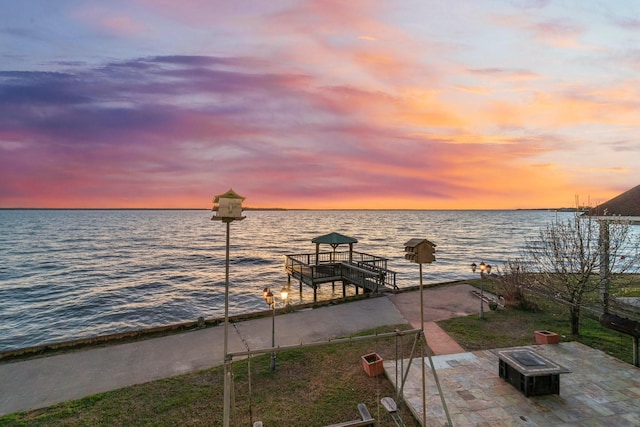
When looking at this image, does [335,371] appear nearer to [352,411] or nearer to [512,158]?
[352,411]

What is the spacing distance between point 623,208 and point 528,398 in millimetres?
10905

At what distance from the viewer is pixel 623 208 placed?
12.6m

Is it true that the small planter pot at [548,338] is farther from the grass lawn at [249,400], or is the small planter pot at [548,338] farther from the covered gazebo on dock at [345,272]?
the covered gazebo on dock at [345,272]

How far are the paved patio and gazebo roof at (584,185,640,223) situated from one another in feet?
21.2

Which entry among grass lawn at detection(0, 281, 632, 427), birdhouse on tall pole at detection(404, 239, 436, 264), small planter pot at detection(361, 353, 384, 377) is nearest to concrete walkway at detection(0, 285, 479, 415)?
grass lawn at detection(0, 281, 632, 427)

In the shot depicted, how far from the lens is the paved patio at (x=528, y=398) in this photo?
5.99 metres

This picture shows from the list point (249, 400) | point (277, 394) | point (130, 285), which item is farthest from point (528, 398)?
point (130, 285)

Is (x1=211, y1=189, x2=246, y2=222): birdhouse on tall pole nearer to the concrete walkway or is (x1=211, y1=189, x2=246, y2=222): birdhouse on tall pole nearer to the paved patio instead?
the paved patio

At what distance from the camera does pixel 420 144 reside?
29312 mm

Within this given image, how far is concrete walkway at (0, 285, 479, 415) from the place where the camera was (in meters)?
8.10

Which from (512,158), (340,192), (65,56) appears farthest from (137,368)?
(340,192)

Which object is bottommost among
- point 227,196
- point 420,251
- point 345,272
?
point 345,272

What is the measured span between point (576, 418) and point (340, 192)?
6510 cm

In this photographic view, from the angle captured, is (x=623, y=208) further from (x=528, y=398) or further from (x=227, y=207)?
(x=227, y=207)
